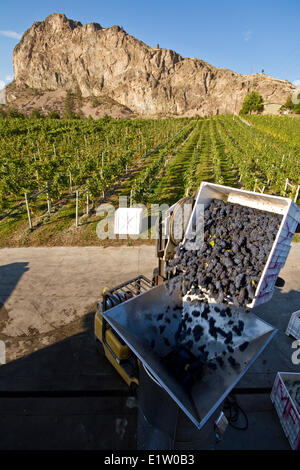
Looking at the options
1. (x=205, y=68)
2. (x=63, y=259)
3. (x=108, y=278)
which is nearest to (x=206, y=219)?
(x=108, y=278)

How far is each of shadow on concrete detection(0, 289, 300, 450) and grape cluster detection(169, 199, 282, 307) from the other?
188 centimetres

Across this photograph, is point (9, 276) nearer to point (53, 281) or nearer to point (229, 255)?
point (53, 281)

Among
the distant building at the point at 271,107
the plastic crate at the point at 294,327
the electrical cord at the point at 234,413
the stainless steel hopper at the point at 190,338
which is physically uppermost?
the distant building at the point at 271,107

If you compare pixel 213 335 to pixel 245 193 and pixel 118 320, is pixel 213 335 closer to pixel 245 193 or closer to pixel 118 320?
pixel 118 320

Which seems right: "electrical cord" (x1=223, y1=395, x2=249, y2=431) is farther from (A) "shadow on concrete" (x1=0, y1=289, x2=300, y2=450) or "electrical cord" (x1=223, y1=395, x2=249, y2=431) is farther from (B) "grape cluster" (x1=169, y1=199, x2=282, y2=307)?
(B) "grape cluster" (x1=169, y1=199, x2=282, y2=307)

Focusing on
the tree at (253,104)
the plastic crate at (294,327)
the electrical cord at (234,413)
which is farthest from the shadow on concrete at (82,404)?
the tree at (253,104)

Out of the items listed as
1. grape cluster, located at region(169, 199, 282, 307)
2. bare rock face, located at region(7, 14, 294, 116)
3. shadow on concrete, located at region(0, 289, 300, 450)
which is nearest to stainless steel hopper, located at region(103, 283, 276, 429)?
grape cluster, located at region(169, 199, 282, 307)

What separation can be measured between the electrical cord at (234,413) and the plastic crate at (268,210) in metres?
2.53

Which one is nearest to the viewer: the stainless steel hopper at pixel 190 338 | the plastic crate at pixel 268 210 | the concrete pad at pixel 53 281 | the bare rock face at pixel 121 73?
the stainless steel hopper at pixel 190 338

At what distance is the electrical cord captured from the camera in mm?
4977

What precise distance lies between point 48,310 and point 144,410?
5085 millimetres

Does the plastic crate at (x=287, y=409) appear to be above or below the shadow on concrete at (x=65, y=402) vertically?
above

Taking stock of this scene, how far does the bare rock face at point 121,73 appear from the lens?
4432 inches

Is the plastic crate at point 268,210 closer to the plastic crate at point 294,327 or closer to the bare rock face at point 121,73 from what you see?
the plastic crate at point 294,327
